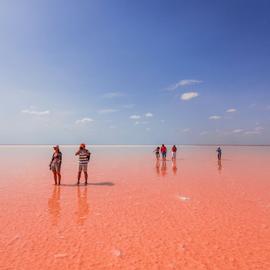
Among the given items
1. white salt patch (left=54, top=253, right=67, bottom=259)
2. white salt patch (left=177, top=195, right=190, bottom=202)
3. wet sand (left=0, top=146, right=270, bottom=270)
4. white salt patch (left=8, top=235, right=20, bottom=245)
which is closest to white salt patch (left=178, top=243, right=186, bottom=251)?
wet sand (left=0, top=146, right=270, bottom=270)

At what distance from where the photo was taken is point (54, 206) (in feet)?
28.2

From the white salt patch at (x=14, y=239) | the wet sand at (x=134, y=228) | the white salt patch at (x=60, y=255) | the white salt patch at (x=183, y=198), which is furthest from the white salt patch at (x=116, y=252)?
the white salt patch at (x=183, y=198)

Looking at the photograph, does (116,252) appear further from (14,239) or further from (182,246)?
(14,239)

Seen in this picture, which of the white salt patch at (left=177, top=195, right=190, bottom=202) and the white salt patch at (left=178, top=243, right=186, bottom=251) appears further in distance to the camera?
the white salt patch at (left=177, top=195, right=190, bottom=202)

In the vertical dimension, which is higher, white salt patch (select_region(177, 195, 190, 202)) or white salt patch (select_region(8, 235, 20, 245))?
white salt patch (select_region(177, 195, 190, 202))

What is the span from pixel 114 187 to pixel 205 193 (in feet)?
14.2

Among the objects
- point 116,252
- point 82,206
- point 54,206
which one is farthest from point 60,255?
point 54,206

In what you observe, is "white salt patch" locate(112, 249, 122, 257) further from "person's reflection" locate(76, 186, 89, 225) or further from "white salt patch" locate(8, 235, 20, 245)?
"white salt patch" locate(8, 235, 20, 245)

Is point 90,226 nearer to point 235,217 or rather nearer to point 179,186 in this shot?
point 235,217

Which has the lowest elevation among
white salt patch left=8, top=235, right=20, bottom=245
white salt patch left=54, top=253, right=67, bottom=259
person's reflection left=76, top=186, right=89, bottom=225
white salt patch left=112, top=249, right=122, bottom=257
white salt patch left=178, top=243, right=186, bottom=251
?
white salt patch left=112, top=249, right=122, bottom=257

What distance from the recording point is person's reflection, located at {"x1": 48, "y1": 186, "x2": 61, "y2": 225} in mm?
7246

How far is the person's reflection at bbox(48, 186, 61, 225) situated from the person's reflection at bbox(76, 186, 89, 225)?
0.63 m

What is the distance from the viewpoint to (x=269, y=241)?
5.71 metres

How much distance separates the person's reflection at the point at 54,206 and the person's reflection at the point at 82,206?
627 millimetres
